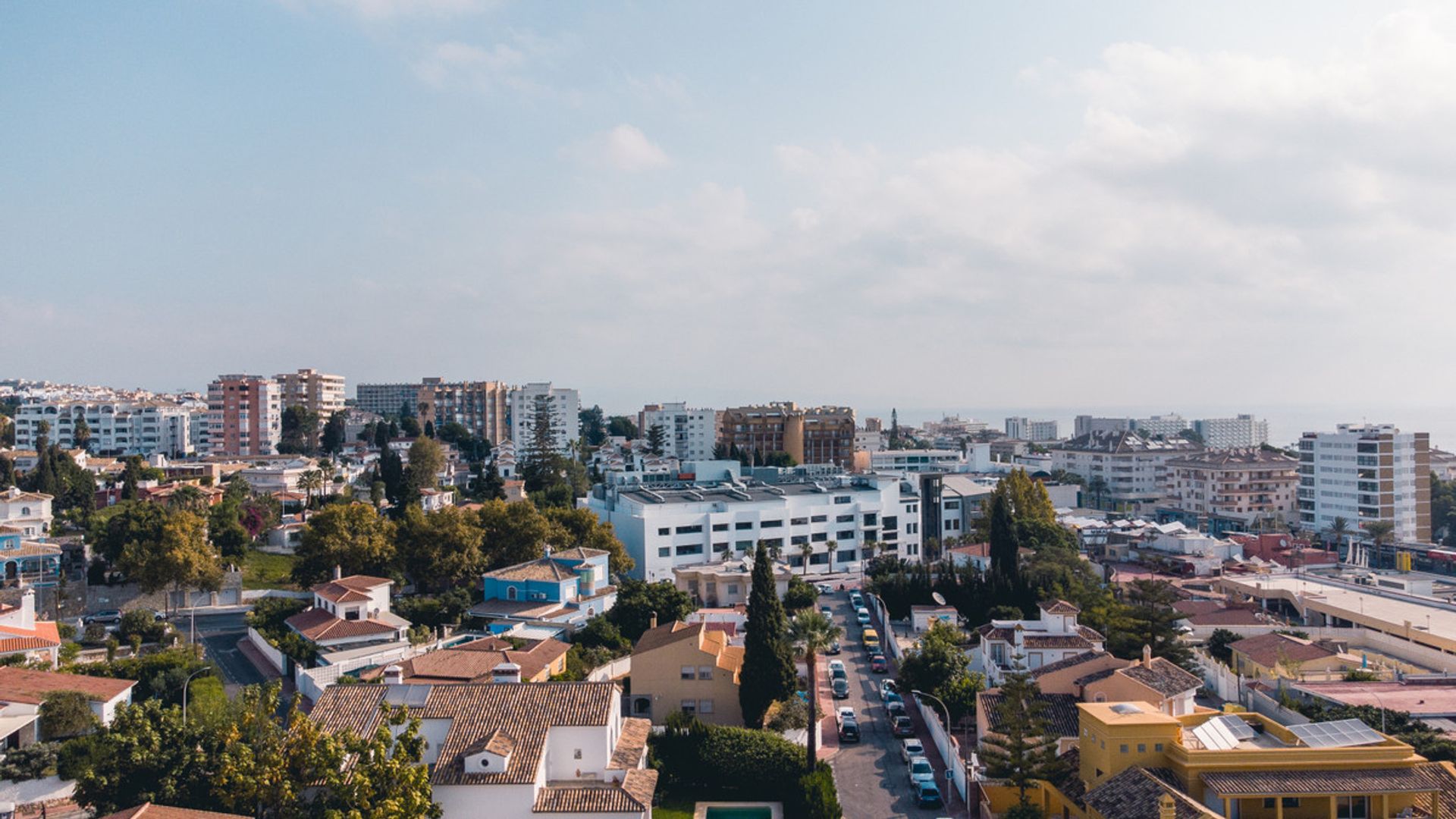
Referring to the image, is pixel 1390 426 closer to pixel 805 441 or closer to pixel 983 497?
pixel 983 497

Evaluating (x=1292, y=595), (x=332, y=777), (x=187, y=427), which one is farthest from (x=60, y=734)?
(x=187, y=427)

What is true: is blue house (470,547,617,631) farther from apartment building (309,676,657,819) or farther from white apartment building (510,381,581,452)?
white apartment building (510,381,581,452)

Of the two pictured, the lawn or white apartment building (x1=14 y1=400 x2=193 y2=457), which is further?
white apartment building (x1=14 y1=400 x2=193 y2=457)

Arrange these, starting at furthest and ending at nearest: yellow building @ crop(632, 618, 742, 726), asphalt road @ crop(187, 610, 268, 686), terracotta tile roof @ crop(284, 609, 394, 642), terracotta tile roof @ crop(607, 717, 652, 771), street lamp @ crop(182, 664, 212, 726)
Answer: terracotta tile roof @ crop(284, 609, 394, 642)
asphalt road @ crop(187, 610, 268, 686)
yellow building @ crop(632, 618, 742, 726)
street lamp @ crop(182, 664, 212, 726)
terracotta tile roof @ crop(607, 717, 652, 771)

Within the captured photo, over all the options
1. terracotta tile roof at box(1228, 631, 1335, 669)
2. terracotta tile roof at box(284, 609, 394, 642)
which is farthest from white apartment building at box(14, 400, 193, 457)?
terracotta tile roof at box(1228, 631, 1335, 669)

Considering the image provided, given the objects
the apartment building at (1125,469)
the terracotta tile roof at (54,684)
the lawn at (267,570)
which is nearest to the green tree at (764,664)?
the terracotta tile roof at (54,684)

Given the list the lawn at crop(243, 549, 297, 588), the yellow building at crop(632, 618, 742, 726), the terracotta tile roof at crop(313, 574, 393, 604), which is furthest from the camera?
the lawn at crop(243, 549, 297, 588)

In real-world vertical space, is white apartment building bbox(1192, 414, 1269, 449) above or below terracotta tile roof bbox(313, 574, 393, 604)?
above
